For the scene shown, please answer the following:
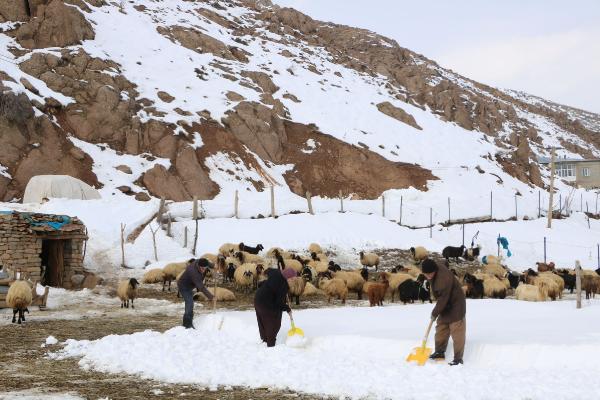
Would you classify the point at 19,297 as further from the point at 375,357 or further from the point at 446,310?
the point at 446,310

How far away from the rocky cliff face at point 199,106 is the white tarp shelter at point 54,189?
17.4 ft

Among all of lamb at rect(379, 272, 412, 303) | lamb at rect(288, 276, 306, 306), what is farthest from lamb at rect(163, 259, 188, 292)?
lamb at rect(379, 272, 412, 303)

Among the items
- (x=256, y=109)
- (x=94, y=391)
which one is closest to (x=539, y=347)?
(x=94, y=391)

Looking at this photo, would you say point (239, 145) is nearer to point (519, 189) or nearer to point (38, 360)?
point (519, 189)

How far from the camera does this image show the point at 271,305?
402 inches

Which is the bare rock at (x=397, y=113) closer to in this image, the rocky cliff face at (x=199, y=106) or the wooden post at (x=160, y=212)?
the rocky cliff face at (x=199, y=106)

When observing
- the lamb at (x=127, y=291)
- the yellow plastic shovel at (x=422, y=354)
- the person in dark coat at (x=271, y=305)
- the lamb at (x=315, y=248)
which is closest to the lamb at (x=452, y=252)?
the lamb at (x=315, y=248)

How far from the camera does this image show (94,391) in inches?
313

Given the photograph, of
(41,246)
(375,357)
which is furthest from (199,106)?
(375,357)

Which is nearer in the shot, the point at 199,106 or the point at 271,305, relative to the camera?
the point at 271,305

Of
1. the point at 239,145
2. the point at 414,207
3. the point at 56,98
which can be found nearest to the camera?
the point at 414,207

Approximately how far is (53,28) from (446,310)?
49.5m

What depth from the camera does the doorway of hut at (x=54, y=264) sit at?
20.8 metres

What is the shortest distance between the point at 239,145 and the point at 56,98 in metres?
14.2
